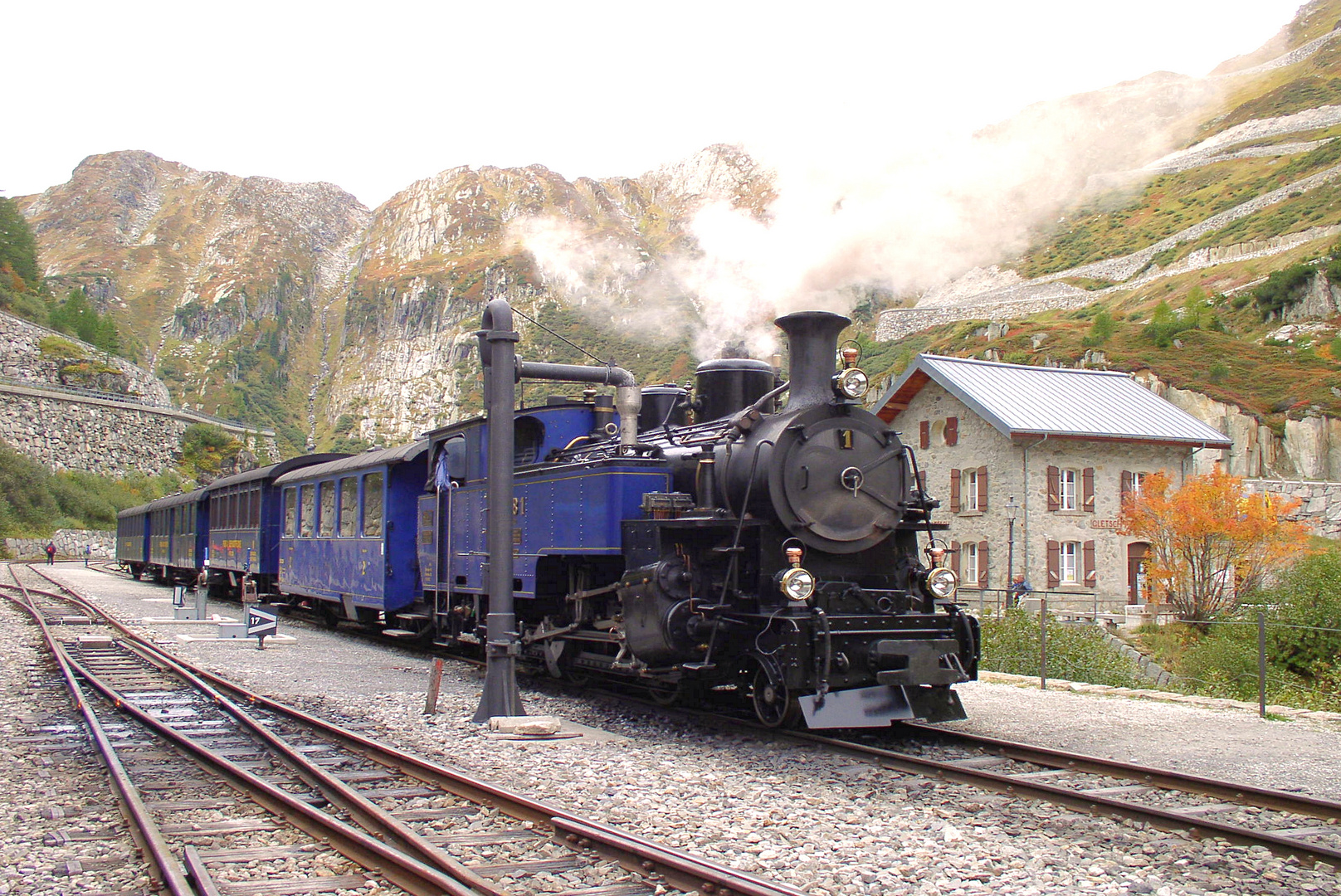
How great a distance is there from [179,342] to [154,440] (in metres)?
95.2

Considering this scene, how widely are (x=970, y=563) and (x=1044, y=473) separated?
11.1ft

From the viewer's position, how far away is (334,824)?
525 centimetres

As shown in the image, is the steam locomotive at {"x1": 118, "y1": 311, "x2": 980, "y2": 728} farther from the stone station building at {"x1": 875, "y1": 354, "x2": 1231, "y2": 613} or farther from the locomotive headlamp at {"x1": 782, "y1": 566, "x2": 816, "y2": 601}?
the stone station building at {"x1": 875, "y1": 354, "x2": 1231, "y2": 613}

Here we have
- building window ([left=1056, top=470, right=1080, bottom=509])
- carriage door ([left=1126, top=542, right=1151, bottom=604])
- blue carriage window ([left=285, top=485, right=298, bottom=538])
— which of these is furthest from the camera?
carriage door ([left=1126, top=542, right=1151, bottom=604])

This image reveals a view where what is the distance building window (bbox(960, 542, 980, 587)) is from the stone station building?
34 mm

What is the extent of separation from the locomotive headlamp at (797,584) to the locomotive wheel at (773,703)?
697 millimetres

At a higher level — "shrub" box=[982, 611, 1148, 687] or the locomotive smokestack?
the locomotive smokestack

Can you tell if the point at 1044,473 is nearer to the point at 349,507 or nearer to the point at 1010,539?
the point at 1010,539

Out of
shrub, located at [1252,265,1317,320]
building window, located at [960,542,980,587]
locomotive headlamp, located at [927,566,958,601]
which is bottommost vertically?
building window, located at [960,542,980,587]

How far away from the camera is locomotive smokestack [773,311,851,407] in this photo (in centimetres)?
848

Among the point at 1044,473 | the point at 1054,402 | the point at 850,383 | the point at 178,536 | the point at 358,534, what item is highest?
the point at 1054,402

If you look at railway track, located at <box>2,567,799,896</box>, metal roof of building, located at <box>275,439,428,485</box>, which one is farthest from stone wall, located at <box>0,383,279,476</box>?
Result: railway track, located at <box>2,567,799,896</box>

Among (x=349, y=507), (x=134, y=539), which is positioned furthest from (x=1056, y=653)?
(x=134, y=539)

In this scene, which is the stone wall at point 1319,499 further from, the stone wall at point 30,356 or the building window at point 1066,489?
the stone wall at point 30,356
